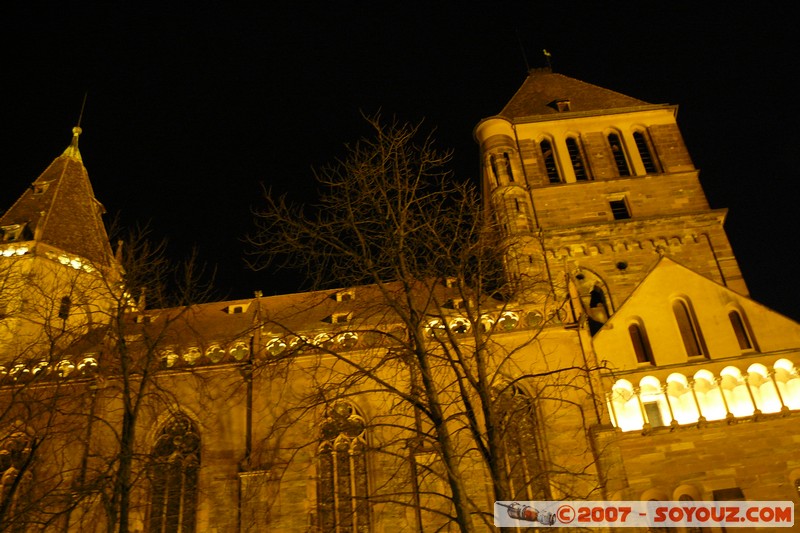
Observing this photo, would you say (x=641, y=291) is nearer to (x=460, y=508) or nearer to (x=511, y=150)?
(x=511, y=150)

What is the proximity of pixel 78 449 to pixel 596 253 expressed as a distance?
18295mm

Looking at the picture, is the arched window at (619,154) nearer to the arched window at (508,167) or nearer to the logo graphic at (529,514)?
the arched window at (508,167)

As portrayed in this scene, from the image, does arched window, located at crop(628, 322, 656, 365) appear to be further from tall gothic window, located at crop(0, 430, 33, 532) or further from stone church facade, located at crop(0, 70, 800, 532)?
tall gothic window, located at crop(0, 430, 33, 532)

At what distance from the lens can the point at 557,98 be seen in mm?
33469

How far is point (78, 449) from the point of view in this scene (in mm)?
21047

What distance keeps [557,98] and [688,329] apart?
1428 centimetres

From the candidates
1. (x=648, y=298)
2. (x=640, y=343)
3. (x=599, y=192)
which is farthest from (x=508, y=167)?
(x=640, y=343)

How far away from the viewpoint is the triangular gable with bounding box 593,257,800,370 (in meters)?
22.2

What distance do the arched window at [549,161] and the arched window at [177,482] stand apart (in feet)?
55.6

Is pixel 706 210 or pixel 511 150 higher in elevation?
pixel 511 150

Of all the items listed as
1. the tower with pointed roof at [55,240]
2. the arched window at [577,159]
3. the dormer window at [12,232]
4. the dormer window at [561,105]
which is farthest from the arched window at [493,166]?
the dormer window at [12,232]

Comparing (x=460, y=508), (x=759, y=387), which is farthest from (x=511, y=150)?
(x=460, y=508)

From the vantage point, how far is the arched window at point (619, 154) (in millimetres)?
30486

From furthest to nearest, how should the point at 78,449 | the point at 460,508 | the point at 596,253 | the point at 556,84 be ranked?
the point at 556,84 < the point at 596,253 < the point at 78,449 < the point at 460,508
